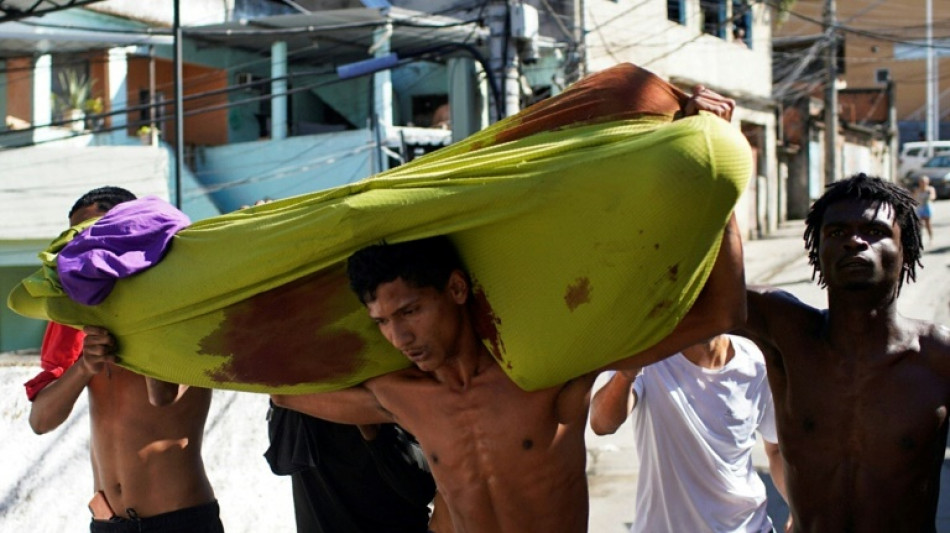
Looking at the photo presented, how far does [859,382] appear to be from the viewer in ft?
9.24

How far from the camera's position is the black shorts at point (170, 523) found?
11.4 ft

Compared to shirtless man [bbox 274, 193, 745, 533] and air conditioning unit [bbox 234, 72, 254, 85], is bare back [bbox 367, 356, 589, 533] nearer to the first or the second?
shirtless man [bbox 274, 193, 745, 533]

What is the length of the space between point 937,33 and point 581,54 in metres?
21.4

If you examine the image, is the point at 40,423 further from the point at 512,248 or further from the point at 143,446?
the point at 512,248

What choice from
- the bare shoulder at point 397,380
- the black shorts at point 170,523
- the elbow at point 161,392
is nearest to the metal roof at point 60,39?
the black shorts at point 170,523

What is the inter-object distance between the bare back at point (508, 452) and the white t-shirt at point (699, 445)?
0.81 m

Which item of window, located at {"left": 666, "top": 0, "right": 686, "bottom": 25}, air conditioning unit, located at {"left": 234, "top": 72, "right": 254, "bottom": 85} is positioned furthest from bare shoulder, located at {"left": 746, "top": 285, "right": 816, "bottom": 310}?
window, located at {"left": 666, "top": 0, "right": 686, "bottom": 25}

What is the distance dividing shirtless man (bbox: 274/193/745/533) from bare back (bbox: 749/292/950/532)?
0.59m

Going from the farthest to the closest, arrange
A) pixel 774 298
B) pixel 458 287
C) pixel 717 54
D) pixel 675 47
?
pixel 717 54 → pixel 675 47 → pixel 774 298 → pixel 458 287

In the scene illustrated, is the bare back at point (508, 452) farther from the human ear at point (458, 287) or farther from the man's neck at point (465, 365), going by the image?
the human ear at point (458, 287)

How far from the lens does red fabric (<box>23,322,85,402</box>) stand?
144 inches

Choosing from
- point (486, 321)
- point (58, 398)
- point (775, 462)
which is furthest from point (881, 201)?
point (58, 398)

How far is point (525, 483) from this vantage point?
8.36ft

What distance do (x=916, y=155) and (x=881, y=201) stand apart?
95.6 feet
